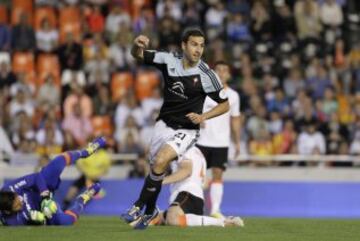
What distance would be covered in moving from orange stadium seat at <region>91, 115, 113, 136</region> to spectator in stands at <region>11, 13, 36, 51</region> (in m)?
2.84

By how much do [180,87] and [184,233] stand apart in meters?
1.81

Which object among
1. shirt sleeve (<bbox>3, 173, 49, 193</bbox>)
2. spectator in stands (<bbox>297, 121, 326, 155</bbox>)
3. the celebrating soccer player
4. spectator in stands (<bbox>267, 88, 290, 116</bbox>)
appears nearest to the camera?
the celebrating soccer player

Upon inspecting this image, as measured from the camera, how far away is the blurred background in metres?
22.4

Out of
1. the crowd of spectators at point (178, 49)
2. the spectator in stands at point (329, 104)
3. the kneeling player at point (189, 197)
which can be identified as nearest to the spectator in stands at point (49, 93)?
the crowd of spectators at point (178, 49)

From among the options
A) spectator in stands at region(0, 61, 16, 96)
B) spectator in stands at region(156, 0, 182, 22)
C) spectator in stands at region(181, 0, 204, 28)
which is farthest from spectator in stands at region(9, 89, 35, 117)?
spectator in stands at region(181, 0, 204, 28)

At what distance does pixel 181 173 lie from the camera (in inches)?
584

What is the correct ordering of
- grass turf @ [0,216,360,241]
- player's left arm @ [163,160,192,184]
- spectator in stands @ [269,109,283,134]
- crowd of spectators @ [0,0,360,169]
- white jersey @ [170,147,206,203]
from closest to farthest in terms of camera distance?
grass turf @ [0,216,360,241] → player's left arm @ [163,160,192,184] → white jersey @ [170,147,206,203] → crowd of spectators @ [0,0,360,169] → spectator in stands @ [269,109,283,134]

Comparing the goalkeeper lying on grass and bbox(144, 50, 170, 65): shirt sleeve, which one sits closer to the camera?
bbox(144, 50, 170, 65): shirt sleeve

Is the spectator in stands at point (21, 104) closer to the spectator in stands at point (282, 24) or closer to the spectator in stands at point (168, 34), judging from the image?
the spectator in stands at point (168, 34)

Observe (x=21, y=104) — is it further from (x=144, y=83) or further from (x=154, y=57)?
(x=154, y=57)

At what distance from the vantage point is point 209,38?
26609 mm

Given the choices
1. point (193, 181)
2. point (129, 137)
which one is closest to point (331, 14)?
point (129, 137)

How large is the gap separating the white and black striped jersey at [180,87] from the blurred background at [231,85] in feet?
25.8

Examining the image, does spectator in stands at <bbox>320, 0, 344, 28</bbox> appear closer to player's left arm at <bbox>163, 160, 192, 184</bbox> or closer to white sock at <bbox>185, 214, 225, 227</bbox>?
player's left arm at <bbox>163, 160, 192, 184</bbox>
